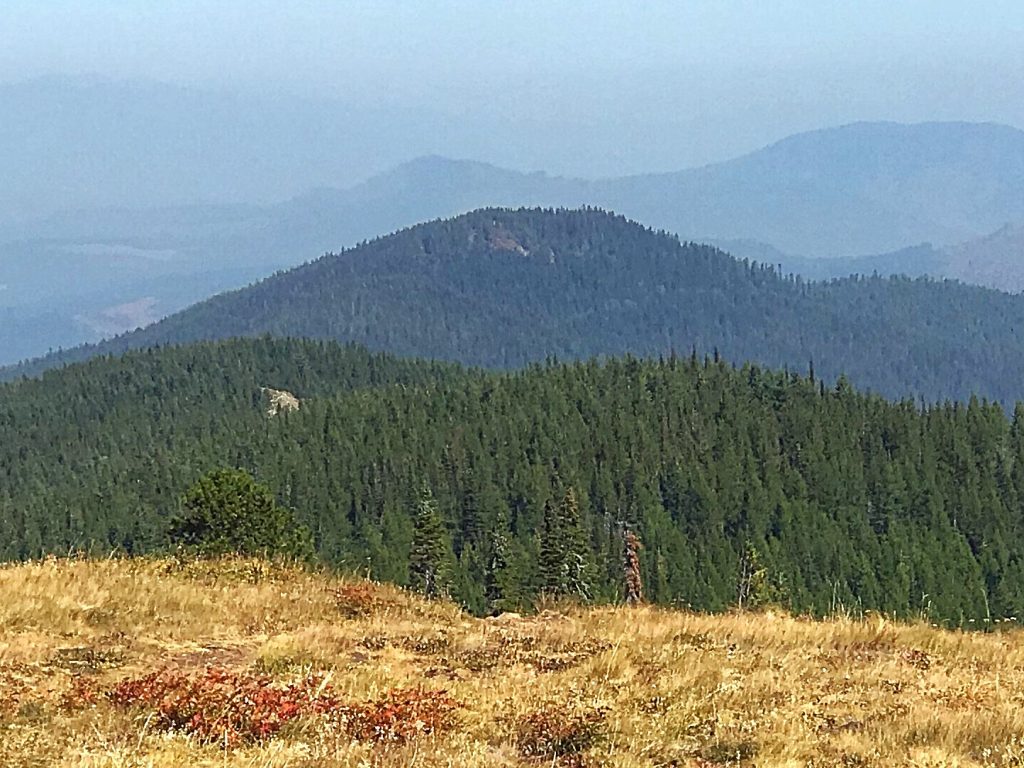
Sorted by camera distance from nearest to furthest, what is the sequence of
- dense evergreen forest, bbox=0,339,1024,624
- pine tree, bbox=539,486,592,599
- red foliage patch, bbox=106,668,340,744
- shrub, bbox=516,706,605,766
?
shrub, bbox=516,706,605,766
red foliage patch, bbox=106,668,340,744
pine tree, bbox=539,486,592,599
dense evergreen forest, bbox=0,339,1024,624

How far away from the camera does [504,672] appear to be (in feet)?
42.9

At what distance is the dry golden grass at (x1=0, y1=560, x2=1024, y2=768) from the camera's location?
31.6 feet

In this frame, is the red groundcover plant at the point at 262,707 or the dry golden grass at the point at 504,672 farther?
the red groundcover plant at the point at 262,707

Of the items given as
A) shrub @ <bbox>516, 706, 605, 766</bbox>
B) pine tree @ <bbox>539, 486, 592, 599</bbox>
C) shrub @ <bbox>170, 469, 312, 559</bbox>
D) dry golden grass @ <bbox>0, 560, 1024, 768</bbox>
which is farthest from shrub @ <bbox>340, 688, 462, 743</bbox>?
pine tree @ <bbox>539, 486, 592, 599</bbox>

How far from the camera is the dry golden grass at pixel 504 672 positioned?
379 inches

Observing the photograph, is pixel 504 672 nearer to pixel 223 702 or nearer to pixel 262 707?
pixel 262 707

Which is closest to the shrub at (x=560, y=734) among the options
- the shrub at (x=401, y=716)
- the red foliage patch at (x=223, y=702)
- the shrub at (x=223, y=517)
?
the shrub at (x=401, y=716)

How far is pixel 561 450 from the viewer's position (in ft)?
618

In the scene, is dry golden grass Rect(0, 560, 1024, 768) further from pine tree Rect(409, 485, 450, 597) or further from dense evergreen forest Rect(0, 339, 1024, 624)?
dense evergreen forest Rect(0, 339, 1024, 624)

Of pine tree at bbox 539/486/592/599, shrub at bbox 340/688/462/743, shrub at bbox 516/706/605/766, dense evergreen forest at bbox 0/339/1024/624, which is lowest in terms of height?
dense evergreen forest at bbox 0/339/1024/624

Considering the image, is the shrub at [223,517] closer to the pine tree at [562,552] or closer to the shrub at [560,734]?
the shrub at [560,734]

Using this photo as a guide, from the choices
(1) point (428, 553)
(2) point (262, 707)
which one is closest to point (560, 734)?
(2) point (262, 707)

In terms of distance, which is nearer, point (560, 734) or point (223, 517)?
point (560, 734)

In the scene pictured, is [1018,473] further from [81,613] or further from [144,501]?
[81,613]
